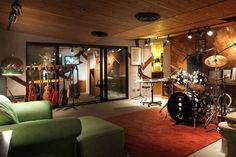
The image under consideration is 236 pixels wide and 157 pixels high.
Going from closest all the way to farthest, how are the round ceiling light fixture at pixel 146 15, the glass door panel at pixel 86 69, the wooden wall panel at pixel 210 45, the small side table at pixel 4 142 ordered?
the small side table at pixel 4 142, the round ceiling light fixture at pixel 146 15, the wooden wall panel at pixel 210 45, the glass door panel at pixel 86 69

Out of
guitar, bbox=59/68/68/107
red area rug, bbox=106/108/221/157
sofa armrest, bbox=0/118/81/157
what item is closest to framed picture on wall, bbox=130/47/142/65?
guitar, bbox=59/68/68/107

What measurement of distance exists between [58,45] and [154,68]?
13.3ft

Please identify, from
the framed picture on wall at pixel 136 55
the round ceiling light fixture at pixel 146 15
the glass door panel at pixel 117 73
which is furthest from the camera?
the framed picture on wall at pixel 136 55

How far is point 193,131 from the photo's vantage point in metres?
3.97

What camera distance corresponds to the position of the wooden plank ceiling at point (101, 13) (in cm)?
343

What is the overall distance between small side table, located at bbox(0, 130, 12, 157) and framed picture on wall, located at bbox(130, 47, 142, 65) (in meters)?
6.33

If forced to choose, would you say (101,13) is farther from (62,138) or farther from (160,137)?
(62,138)

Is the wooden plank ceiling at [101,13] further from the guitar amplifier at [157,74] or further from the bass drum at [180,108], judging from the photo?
the guitar amplifier at [157,74]

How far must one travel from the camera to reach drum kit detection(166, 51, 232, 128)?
4250 mm

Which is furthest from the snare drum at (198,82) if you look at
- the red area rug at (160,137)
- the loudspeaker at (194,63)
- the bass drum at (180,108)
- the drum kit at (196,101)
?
the loudspeaker at (194,63)

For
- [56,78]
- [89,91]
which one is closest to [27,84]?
[56,78]

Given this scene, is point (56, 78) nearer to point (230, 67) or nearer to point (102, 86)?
point (102, 86)

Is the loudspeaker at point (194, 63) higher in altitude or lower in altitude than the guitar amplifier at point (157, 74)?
higher

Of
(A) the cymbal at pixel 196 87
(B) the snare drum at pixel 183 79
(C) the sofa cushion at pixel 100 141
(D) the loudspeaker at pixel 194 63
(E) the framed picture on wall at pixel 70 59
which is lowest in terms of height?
(C) the sofa cushion at pixel 100 141
